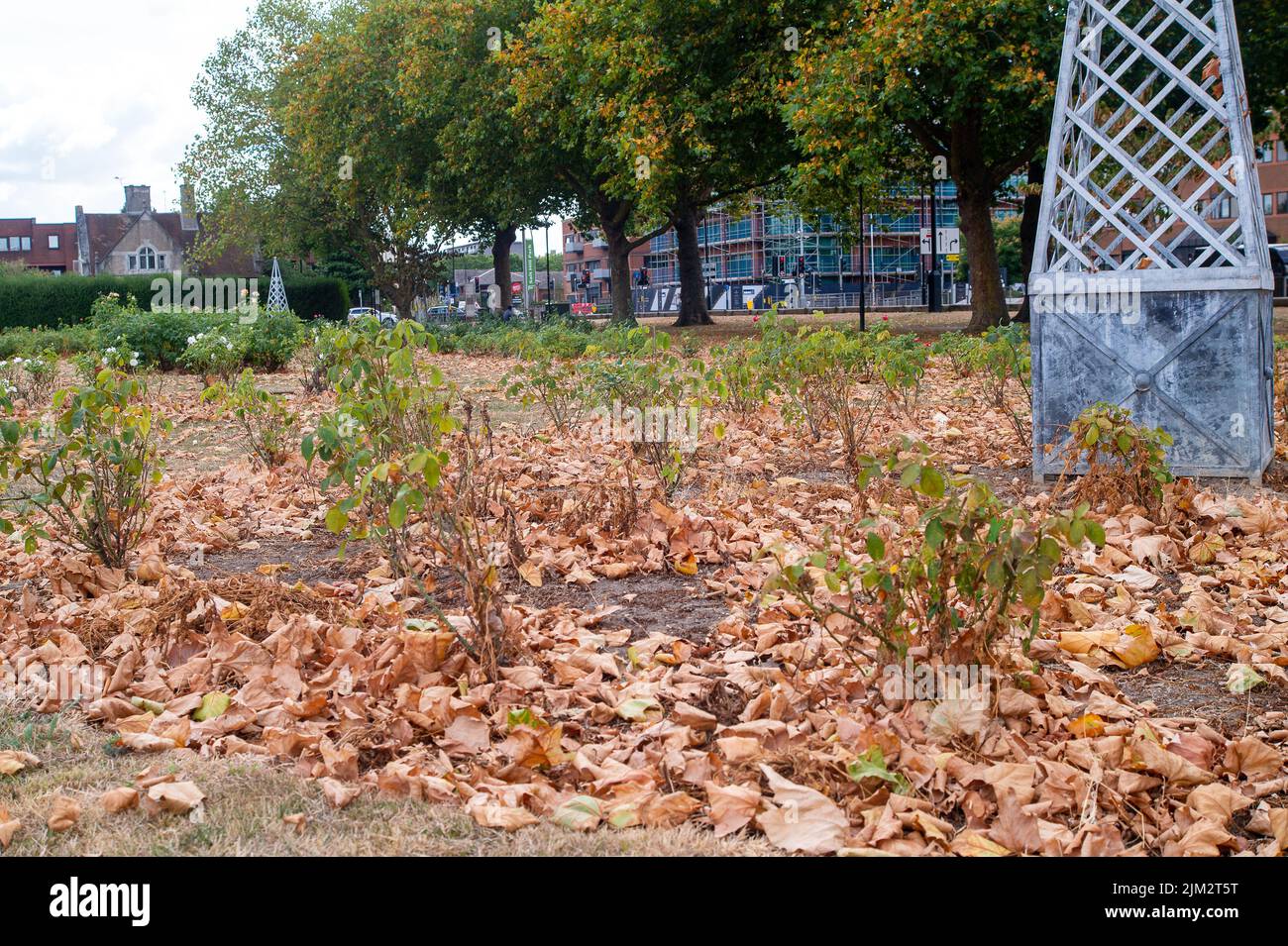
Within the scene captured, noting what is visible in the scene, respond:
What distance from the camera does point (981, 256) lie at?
21.6 m

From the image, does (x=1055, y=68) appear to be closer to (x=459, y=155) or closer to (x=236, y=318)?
(x=236, y=318)

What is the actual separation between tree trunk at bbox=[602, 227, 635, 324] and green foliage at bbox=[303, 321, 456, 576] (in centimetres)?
2510

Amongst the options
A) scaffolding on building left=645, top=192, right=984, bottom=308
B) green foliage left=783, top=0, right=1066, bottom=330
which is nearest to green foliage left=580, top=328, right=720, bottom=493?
green foliage left=783, top=0, right=1066, bottom=330

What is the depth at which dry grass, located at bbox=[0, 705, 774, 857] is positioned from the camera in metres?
2.56

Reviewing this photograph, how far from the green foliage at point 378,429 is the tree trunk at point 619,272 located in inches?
988

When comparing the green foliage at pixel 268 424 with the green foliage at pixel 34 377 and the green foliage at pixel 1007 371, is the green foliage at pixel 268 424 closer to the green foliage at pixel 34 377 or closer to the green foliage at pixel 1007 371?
the green foliage at pixel 34 377

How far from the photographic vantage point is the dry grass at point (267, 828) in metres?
2.56

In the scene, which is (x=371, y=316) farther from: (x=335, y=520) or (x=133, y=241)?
(x=133, y=241)

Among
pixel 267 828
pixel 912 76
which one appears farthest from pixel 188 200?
pixel 267 828

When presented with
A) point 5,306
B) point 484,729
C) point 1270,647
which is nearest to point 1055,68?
point 1270,647

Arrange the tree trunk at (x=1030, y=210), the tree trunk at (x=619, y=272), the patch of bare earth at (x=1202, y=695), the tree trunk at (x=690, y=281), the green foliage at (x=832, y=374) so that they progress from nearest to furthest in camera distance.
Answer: the patch of bare earth at (x=1202, y=695)
the green foliage at (x=832, y=374)
the tree trunk at (x=1030, y=210)
the tree trunk at (x=619, y=272)
the tree trunk at (x=690, y=281)

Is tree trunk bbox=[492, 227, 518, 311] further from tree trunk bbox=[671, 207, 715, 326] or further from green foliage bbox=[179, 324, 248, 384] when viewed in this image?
green foliage bbox=[179, 324, 248, 384]

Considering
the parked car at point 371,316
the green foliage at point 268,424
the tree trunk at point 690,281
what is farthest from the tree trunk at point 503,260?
the green foliage at point 268,424

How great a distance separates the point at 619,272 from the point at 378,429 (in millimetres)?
27232
